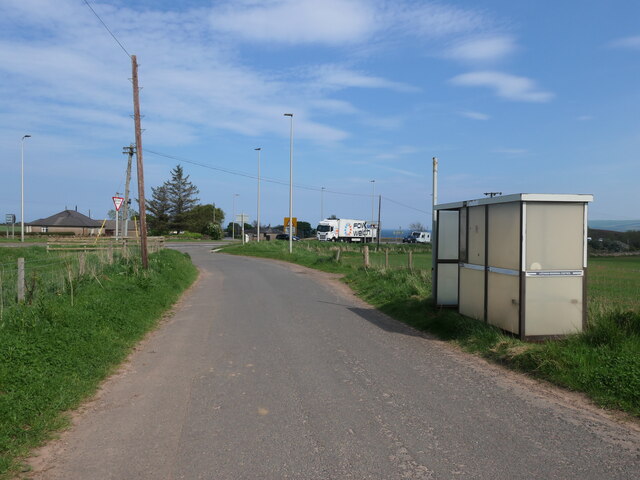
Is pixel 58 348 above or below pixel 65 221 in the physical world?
below

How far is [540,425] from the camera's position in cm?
557

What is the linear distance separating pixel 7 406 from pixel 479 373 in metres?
5.86

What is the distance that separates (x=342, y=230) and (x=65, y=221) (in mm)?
53372

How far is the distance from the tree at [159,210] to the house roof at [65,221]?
34.6 feet

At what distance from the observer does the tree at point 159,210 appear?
329 ft

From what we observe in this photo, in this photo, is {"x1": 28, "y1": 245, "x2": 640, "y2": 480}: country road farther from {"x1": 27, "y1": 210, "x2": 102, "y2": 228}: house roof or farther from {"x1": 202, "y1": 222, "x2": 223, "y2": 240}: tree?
{"x1": 27, "y1": 210, "x2": 102, "y2": 228}: house roof

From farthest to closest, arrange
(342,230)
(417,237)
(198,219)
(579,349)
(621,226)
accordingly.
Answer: (621,226), (198,219), (417,237), (342,230), (579,349)

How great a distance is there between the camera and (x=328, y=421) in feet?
18.6

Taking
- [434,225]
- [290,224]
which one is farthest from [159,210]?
[434,225]

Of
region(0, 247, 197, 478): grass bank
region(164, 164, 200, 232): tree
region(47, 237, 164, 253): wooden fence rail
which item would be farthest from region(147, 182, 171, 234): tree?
region(0, 247, 197, 478): grass bank

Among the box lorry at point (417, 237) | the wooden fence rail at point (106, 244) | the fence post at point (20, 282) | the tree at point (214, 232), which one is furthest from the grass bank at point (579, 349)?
the tree at point (214, 232)

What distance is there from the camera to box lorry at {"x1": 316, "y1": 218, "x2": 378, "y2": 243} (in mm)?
77838

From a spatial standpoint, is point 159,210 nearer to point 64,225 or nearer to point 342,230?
point 64,225

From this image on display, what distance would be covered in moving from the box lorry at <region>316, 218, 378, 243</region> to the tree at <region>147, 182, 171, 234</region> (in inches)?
1392
